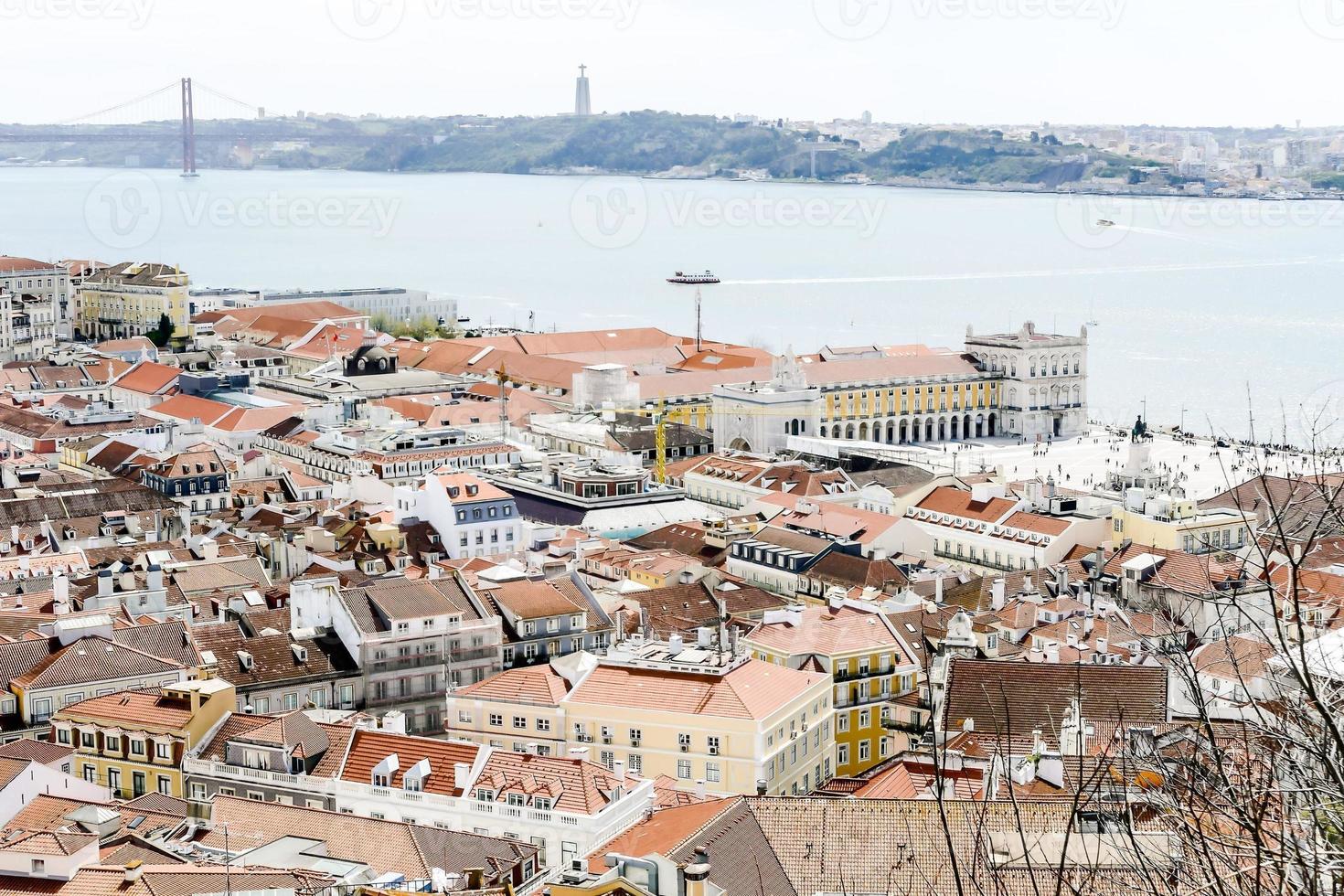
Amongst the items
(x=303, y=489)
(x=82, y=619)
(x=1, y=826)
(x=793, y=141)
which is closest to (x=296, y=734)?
(x=1, y=826)

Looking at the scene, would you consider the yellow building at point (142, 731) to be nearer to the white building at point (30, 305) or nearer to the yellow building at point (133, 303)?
the white building at point (30, 305)

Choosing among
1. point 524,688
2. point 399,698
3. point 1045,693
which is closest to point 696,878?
point 1045,693

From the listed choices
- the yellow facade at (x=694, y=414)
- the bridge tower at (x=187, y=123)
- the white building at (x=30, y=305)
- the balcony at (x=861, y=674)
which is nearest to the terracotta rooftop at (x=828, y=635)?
the balcony at (x=861, y=674)

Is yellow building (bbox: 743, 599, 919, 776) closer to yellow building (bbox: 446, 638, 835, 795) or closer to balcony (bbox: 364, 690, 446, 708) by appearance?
yellow building (bbox: 446, 638, 835, 795)

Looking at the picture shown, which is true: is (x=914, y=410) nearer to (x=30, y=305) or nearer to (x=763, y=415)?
(x=763, y=415)

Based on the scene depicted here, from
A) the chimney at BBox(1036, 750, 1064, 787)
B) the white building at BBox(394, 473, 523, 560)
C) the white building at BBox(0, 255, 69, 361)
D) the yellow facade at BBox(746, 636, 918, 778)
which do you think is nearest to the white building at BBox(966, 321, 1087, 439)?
the white building at BBox(0, 255, 69, 361)

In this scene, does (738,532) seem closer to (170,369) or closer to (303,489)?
(303,489)
